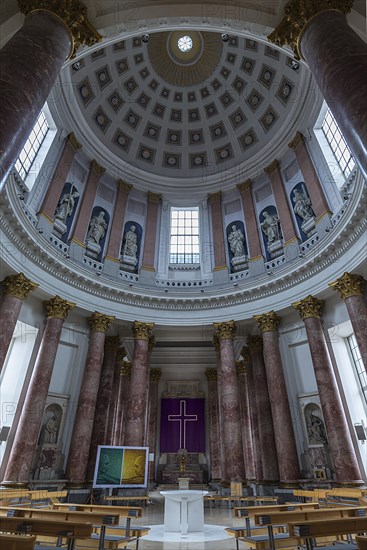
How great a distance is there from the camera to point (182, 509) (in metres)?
8.34

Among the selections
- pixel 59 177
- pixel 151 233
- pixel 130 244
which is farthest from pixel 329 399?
pixel 59 177

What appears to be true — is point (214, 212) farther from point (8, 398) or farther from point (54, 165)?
point (8, 398)

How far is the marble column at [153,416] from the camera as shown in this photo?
21.8 metres

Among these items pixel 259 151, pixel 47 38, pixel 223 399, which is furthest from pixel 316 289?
pixel 47 38

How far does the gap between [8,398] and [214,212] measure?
49.5 ft

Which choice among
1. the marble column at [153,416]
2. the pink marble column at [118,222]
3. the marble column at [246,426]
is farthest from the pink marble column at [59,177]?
the marble column at [246,426]

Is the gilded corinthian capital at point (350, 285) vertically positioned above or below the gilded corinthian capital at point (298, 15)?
below

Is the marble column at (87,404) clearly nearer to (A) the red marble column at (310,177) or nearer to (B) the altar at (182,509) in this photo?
(B) the altar at (182,509)

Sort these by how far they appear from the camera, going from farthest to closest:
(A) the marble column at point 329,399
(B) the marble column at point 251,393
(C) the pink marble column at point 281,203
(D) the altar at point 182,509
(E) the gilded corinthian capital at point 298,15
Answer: (B) the marble column at point 251,393 → (C) the pink marble column at point 281,203 → (A) the marble column at point 329,399 → (D) the altar at point 182,509 → (E) the gilded corinthian capital at point 298,15

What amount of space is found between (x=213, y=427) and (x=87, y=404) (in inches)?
407

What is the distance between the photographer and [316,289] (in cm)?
1576

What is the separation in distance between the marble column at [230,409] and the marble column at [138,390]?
365 centimetres

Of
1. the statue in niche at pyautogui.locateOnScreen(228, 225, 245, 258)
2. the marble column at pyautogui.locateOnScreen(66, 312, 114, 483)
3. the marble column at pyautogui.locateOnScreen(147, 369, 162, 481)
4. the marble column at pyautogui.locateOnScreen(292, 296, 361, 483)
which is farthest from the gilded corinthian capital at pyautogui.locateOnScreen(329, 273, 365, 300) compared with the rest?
the marble column at pyautogui.locateOnScreen(147, 369, 162, 481)

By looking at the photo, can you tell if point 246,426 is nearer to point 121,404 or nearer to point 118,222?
point 121,404
